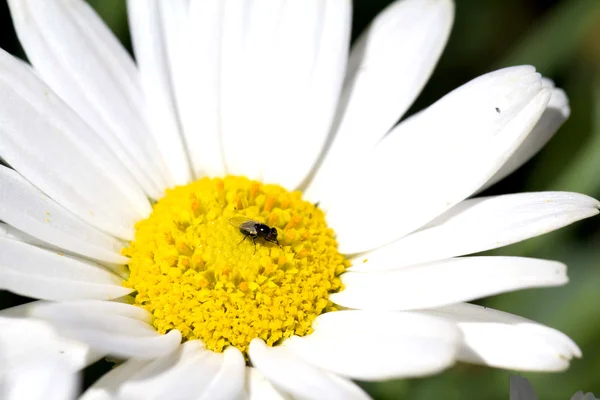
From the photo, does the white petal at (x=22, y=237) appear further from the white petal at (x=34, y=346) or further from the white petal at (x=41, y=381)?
the white petal at (x=41, y=381)

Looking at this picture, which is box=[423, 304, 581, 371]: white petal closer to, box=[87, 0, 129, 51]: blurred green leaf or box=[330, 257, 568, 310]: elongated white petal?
box=[330, 257, 568, 310]: elongated white petal

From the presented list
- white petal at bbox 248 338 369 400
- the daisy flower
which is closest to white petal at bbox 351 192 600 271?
the daisy flower

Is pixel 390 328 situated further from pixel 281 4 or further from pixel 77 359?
pixel 281 4

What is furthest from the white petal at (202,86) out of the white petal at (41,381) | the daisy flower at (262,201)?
the white petal at (41,381)

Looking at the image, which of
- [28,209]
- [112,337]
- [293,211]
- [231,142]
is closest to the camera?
[112,337]

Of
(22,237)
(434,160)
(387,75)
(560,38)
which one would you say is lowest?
(22,237)

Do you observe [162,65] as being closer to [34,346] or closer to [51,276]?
[51,276]

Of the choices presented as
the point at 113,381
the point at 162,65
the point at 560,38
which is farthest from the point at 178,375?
the point at 560,38

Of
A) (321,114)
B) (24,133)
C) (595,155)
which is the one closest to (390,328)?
(321,114)
